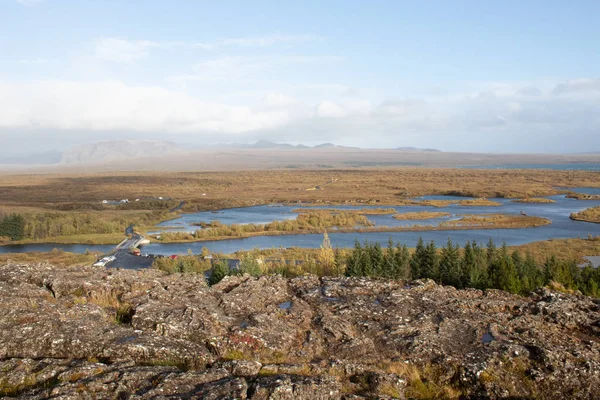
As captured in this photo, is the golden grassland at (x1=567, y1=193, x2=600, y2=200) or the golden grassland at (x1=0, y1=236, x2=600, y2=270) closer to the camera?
the golden grassland at (x1=0, y1=236, x2=600, y2=270)

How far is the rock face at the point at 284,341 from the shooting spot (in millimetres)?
8461

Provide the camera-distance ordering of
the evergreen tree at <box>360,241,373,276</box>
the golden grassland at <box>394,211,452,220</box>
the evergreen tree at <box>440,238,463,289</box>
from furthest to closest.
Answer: the golden grassland at <box>394,211,452,220</box>, the evergreen tree at <box>360,241,373,276</box>, the evergreen tree at <box>440,238,463,289</box>

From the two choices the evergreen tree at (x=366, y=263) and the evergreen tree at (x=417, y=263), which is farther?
the evergreen tree at (x=417, y=263)

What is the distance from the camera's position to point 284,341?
431 inches

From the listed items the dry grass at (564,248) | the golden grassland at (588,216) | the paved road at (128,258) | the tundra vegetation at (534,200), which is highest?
the tundra vegetation at (534,200)

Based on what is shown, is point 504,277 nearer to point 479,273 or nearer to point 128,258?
point 479,273

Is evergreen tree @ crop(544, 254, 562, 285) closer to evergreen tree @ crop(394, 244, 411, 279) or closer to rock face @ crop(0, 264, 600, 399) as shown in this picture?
evergreen tree @ crop(394, 244, 411, 279)

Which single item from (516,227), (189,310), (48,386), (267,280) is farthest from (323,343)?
(516,227)

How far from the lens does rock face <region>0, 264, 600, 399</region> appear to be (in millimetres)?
8461

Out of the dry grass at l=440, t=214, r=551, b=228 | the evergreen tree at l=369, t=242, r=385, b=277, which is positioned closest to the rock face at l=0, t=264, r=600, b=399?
the evergreen tree at l=369, t=242, r=385, b=277

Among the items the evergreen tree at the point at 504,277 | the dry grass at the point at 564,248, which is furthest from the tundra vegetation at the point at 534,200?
the evergreen tree at the point at 504,277

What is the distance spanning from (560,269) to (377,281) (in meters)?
19.5

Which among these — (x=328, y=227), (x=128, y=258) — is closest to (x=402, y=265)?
(x=128, y=258)

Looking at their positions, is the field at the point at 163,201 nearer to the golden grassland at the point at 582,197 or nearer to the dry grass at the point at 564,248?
the golden grassland at the point at 582,197
